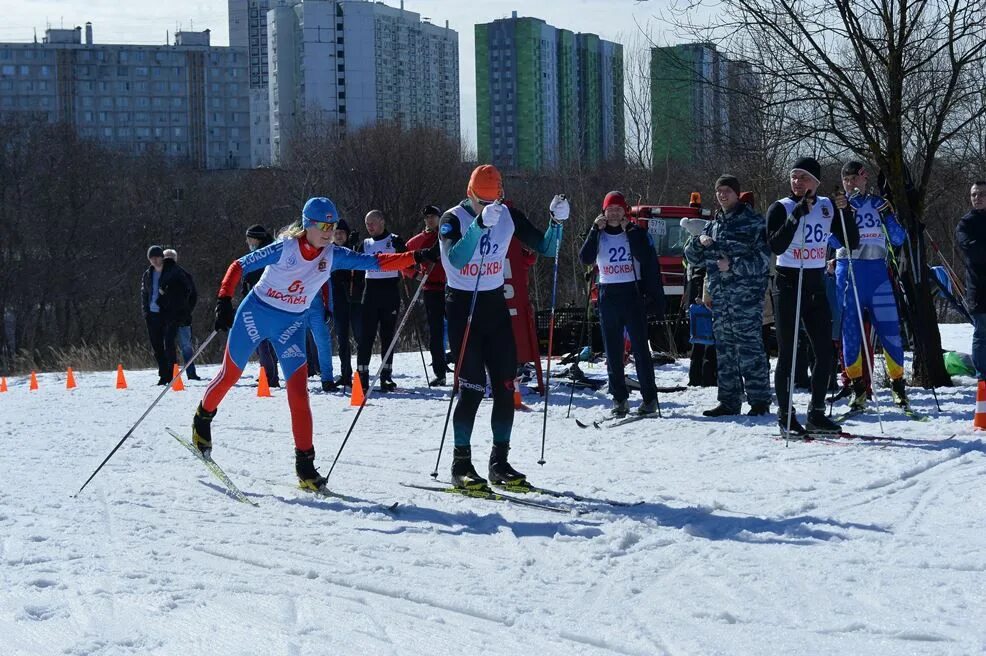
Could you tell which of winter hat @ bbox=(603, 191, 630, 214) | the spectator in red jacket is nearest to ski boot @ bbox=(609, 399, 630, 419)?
winter hat @ bbox=(603, 191, 630, 214)

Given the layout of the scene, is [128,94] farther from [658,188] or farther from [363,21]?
[658,188]

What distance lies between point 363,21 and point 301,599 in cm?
9413

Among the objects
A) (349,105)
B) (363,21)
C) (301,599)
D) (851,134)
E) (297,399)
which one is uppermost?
(363,21)

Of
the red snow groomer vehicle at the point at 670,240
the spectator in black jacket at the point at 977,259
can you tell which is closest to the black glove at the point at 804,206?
the spectator in black jacket at the point at 977,259

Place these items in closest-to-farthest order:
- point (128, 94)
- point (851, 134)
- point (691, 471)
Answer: point (691, 471)
point (851, 134)
point (128, 94)

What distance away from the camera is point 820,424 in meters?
8.58

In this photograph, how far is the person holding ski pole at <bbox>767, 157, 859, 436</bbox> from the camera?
27.4 feet

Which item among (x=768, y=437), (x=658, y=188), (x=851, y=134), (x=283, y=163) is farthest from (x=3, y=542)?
(x=283, y=163)

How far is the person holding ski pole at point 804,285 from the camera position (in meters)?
8.36

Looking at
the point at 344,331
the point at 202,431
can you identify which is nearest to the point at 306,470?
the point at 202,431

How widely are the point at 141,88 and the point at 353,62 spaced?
134ft

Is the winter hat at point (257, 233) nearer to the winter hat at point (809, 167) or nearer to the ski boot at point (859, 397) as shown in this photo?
the winter hat at point (809, 167)

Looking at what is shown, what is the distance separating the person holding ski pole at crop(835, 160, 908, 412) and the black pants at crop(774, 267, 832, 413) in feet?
2.58

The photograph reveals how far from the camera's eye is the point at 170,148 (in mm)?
126000
